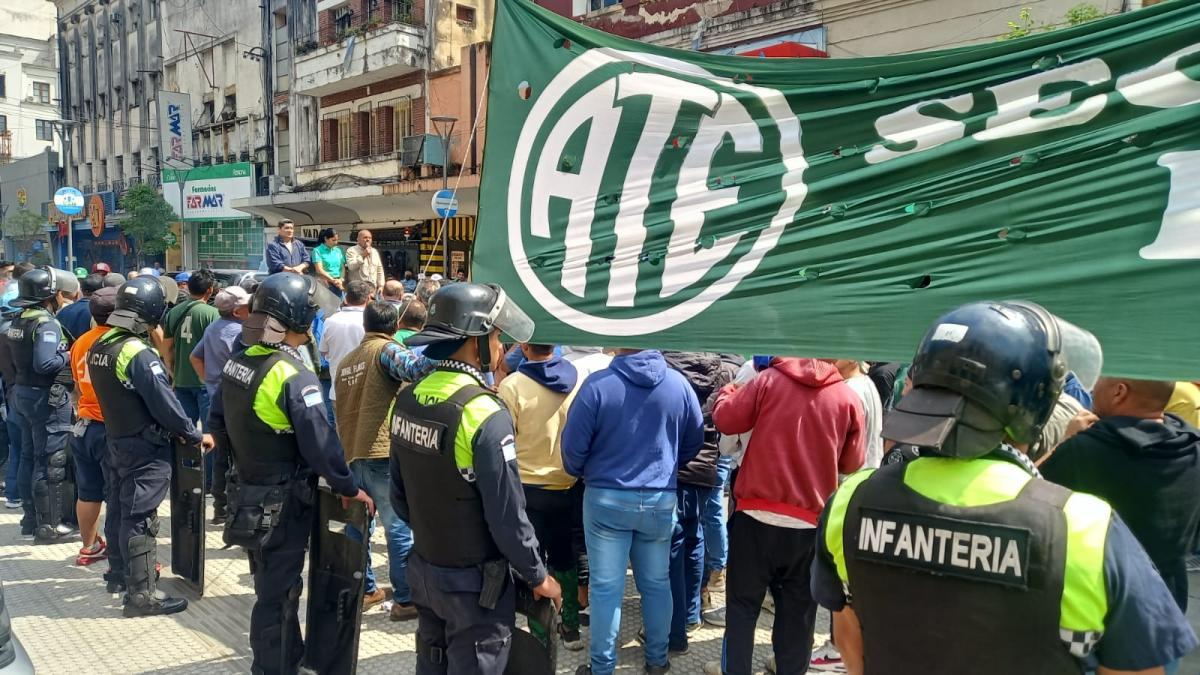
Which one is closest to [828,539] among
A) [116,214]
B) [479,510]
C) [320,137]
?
[479,510]

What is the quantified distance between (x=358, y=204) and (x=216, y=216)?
9867mm

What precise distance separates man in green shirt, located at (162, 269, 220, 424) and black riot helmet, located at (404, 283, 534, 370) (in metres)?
4.83

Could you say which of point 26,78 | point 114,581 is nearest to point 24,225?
point 26,78

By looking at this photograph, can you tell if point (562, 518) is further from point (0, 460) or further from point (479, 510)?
point (0, 460)

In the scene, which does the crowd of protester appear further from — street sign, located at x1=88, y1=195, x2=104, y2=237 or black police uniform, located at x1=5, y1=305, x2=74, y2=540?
street sign, located at x1=88, y1=195, x2=104, y2=237

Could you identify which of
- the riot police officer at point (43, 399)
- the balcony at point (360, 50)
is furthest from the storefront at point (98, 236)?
the riot police officer at point (43, 399)

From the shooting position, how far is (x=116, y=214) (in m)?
38.1

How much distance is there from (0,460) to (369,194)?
15.8 metres

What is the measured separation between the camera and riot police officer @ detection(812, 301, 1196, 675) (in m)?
1.61

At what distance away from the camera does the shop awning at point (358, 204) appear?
2145 cm

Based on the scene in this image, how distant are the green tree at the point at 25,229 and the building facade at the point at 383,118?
66.6 feet

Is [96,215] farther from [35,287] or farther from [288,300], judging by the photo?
[288,300]

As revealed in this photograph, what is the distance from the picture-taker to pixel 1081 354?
1.82 meters

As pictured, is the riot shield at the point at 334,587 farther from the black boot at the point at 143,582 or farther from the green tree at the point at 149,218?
the green tree at the point at 149,218
